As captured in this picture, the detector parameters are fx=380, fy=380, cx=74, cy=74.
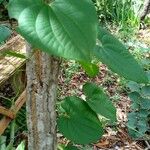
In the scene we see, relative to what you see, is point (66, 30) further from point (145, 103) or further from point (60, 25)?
point (145, 103)

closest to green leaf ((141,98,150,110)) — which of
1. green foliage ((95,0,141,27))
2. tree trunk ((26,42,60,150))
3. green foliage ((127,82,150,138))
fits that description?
green foliage ((127,82,150,138))

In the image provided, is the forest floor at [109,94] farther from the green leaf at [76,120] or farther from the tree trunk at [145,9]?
the tree trunk at [145,9]

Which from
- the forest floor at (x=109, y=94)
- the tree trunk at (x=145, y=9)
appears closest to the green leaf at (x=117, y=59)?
the forest floor at (x=109, y=94)

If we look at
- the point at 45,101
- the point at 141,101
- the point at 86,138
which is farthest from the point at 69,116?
the point at 141,101

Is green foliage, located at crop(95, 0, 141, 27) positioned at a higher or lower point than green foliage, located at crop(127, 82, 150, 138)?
higher

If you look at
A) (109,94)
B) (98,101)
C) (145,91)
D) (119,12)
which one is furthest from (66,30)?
(119,12)

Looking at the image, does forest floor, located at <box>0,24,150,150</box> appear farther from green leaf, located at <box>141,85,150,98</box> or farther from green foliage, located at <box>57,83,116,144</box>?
green foliage, located at <box>57,83,116,144</box>

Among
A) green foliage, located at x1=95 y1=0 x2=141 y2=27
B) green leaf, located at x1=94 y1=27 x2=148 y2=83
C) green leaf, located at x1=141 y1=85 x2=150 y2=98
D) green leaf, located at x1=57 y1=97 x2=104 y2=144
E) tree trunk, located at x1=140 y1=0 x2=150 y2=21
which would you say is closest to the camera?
green leaf, located at x1=94 y1=27 x2=148 y2=83
